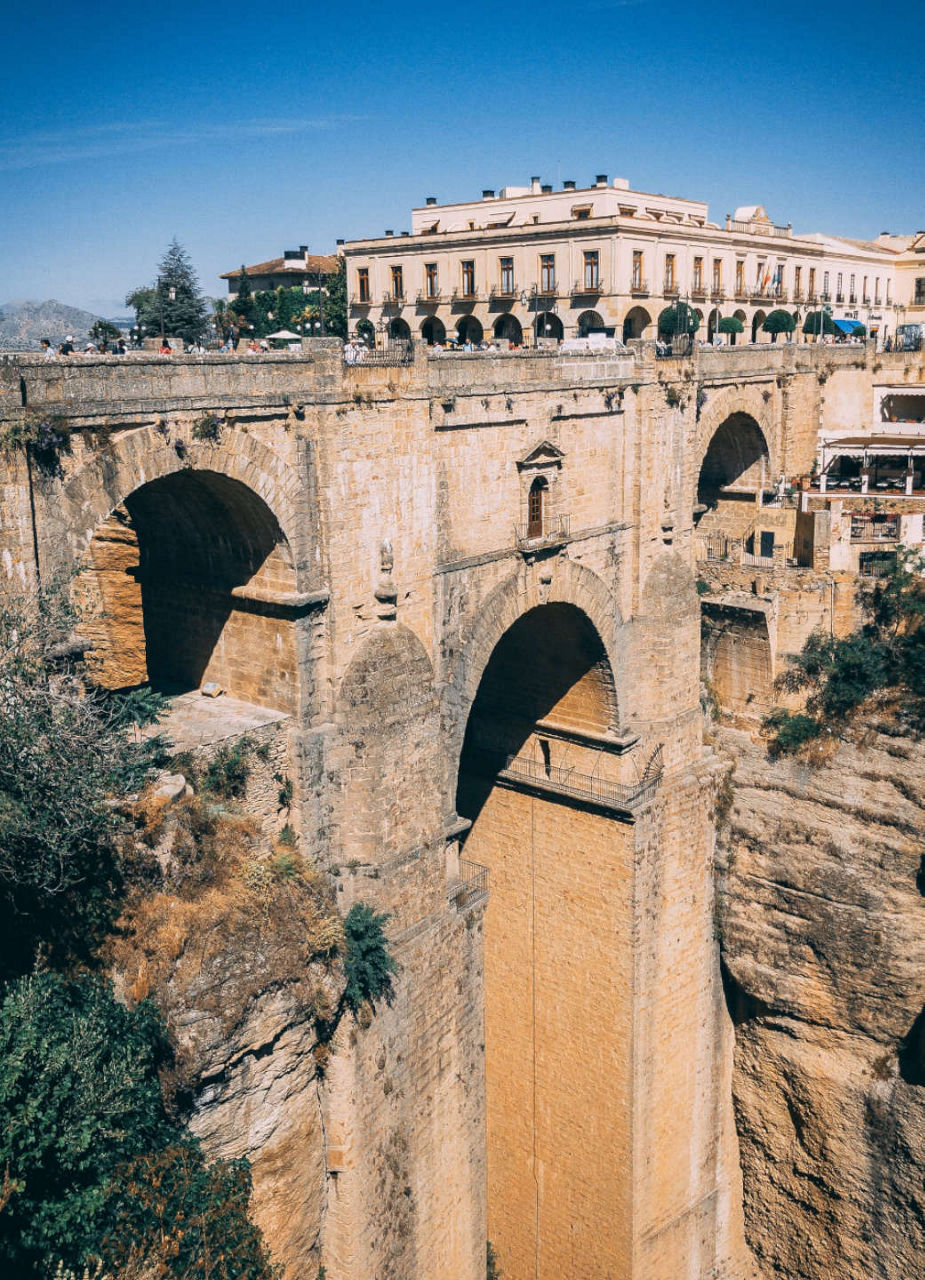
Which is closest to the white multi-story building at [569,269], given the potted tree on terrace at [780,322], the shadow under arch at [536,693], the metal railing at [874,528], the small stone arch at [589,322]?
the small stone arch at [589,322]

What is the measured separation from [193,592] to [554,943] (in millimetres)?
9655

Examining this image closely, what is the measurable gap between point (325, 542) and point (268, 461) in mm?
1233

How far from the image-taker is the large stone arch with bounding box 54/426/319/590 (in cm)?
1129

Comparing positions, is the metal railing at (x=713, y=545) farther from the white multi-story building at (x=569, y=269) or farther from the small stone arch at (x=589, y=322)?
the small stone arch at (x=589, y=322)

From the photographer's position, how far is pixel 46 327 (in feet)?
89.5

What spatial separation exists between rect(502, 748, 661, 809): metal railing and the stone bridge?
64 mm

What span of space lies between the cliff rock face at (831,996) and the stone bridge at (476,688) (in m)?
0.80

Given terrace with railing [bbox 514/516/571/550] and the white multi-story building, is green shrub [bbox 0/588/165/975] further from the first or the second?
the white multi-story building

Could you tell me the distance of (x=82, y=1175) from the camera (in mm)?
10055

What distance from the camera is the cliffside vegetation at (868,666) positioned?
68.5 feet

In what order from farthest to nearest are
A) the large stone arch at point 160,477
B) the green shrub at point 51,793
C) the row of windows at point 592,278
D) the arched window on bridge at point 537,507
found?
the row of windows at point 592,278
the arched window on bridge at point 537,507
the large stone arch at point 160,477
the green shrub at point 51,793

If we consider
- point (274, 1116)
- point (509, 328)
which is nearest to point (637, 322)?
point (509, 328)

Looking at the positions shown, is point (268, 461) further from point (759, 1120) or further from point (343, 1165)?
point (759, 1120)

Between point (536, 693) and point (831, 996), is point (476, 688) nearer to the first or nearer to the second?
point (536, 693)
